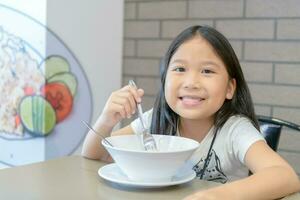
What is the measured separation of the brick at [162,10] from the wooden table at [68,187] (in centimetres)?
135

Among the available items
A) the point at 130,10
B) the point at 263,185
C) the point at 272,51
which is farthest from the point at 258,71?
the point at 263,185

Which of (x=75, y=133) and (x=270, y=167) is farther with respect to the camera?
(x=75, y=133)

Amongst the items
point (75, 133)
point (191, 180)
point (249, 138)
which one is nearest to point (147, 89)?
point (75, 133)

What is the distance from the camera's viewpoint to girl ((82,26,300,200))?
39.3 inches

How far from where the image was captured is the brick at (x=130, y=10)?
2.25 metres

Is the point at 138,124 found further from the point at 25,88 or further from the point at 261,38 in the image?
the point at 261,38

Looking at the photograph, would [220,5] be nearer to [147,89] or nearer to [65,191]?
[147,89]

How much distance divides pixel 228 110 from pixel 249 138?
166 mm

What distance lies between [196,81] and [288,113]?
3.26ft

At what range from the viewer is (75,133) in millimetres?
1888

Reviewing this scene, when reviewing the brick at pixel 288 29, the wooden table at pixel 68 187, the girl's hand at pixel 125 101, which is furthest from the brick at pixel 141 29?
the wooden table at pixel 68 187

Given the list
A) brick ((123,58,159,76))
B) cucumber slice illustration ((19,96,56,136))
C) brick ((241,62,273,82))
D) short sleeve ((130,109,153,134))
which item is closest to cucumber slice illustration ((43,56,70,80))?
cucumber slice illustration ((19,96,56,136))

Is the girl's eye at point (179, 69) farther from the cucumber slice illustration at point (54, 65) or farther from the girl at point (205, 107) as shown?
the cucumber slice illustration at point (54, 65)

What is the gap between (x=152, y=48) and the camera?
7.27 feet
